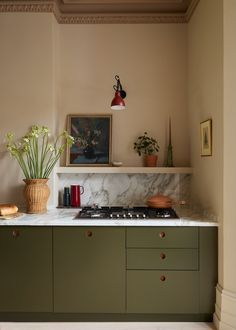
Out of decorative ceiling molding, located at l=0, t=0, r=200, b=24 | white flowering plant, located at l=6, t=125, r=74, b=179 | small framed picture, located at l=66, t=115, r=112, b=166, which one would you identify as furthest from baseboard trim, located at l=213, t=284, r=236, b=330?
decorative ceiling molding, located at l=0, t=0, r=200, b=24

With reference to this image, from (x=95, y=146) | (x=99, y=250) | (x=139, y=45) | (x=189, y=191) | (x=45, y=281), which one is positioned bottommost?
(x=45, y=281)

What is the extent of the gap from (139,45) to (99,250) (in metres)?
2.11

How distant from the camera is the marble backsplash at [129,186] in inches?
115

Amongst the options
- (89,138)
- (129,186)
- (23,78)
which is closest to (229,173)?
(129,186)

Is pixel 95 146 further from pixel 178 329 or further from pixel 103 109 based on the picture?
pixel 178 329

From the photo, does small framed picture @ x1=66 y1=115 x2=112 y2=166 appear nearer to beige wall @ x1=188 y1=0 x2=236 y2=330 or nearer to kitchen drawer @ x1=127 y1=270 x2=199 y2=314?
beige wall @ x1=188 y1=0 x2=236 y2=330

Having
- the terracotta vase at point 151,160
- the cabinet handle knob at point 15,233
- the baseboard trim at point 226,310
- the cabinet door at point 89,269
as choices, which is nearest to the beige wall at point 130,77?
the terracotta vase at point 151,160

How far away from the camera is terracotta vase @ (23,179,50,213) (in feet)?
8.11

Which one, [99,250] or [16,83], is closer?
[99,250]

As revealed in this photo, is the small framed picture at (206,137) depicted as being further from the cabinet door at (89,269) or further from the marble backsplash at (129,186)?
the cabinet door at (89,269)

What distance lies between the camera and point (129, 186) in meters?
2.93

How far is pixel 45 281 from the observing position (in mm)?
2219

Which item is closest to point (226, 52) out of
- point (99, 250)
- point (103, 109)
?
point (103, 109)

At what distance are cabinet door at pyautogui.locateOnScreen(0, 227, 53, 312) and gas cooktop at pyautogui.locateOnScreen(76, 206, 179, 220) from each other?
15.9 inches
